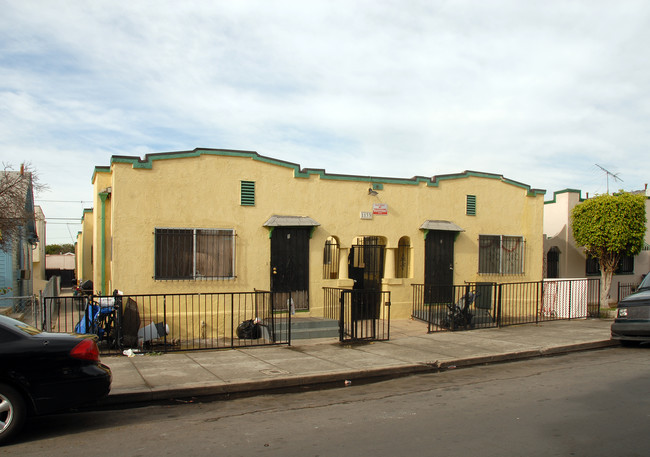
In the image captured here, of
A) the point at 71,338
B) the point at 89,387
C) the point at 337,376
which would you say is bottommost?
the point at 337,376

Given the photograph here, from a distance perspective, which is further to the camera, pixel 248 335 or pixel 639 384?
pixel 248 335

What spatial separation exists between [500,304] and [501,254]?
298cm

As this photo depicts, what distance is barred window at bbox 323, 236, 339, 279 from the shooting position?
14734 mm

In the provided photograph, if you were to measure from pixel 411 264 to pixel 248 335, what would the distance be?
553cm

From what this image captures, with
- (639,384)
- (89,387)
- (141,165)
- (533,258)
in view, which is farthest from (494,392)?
(533,258)

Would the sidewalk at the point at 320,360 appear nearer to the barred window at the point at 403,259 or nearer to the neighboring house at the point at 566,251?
the barred window at the point at 403,259

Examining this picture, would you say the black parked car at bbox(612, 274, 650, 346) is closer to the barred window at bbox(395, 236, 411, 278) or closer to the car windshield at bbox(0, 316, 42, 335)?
the barred window at bbox(395, 236, 411, 278)

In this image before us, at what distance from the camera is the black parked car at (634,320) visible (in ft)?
37.8

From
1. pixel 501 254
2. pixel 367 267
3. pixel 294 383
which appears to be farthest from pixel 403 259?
pixel 294 383

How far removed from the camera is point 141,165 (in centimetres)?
1249

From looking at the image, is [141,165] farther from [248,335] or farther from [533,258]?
[533,258]

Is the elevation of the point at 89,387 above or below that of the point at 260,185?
below

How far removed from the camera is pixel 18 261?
1994 cm

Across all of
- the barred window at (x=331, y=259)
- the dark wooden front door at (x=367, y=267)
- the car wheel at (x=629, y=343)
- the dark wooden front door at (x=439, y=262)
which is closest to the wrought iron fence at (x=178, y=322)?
the barred window at (x=331, y=259)
